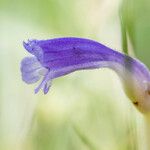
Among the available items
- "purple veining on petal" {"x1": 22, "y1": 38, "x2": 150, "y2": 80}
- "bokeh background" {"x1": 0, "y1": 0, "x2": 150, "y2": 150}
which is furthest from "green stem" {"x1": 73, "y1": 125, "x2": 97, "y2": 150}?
"purple veining on petal" {"x1": 22, "y1": 38, "x2": 150, "y2": 80}

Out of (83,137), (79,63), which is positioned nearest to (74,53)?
(79,63)

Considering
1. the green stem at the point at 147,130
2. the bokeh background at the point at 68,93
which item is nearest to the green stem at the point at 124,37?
the bokeh background at the point at 68,93

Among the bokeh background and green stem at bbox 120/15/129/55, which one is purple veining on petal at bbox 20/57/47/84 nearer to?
the bokeh background

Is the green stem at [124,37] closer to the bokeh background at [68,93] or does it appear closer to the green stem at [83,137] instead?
the bokeh background at [68,93]

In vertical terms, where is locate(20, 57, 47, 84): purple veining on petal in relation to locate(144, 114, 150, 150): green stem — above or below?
above

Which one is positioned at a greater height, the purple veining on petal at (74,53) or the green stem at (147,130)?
the purple veining on petal at (74,53)
